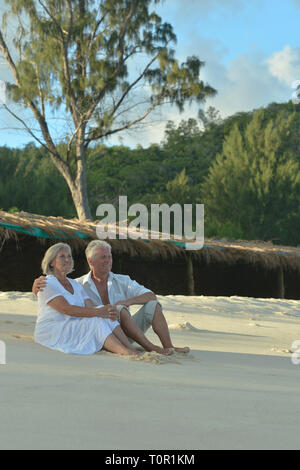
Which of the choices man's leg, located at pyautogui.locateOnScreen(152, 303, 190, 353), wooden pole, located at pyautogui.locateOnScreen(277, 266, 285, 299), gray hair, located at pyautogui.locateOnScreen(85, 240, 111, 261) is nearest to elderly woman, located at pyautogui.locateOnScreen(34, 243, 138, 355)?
gray hair, located at pyautogui.locateOnScreen(85, 240, 111, 261)

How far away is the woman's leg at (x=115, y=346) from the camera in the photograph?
3.59m

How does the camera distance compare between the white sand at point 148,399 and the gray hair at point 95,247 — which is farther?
the gray hair at point 95,247

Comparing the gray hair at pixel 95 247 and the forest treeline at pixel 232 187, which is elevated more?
the forest treeline at pixel 232 187

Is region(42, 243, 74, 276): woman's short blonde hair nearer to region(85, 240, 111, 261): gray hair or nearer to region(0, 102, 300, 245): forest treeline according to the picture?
region(85, 240, 111, 261): gray hair

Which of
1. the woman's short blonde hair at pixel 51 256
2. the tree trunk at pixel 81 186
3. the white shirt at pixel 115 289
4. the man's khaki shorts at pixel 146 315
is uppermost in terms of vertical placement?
the tree trunk at pixel 81 186

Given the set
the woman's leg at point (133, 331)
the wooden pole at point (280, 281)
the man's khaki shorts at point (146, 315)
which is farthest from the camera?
the wooden pole at point (280, 281)

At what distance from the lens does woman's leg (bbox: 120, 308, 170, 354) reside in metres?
3.89

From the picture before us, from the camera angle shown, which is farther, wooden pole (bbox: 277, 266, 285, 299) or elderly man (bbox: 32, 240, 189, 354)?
wooden pole (bbox: 277, 266, 285, 299)

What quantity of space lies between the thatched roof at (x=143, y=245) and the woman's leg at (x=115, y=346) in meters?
4.77

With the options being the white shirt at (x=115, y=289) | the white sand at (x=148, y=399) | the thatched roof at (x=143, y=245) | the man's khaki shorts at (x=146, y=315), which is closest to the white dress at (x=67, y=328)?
the white sand at (x=148, y=399)

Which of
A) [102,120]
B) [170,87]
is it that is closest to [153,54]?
[170,87]

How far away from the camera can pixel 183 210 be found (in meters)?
23.2

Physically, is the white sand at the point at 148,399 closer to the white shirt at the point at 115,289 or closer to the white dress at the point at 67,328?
the white dress at the point at 67,328
